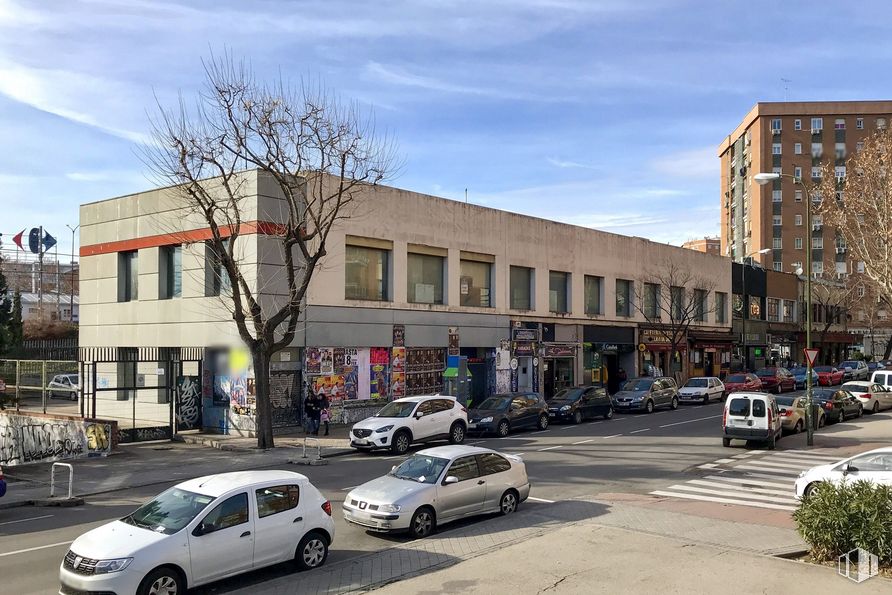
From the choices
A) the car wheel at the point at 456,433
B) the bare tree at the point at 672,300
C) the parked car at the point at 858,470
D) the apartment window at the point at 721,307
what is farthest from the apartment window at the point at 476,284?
the apartment window at the point at 721,307

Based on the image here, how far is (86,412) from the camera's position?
26.1 m

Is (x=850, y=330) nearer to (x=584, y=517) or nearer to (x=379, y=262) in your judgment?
(x=379, y=262)

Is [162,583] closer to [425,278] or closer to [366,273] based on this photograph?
[366,273]

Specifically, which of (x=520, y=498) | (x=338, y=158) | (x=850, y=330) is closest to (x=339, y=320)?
(x=338, y=158)

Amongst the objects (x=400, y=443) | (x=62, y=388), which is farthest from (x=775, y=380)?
(x=62, y=388)

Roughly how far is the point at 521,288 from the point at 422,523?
2812cm

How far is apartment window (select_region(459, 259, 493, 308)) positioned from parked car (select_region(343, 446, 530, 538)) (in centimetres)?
2196

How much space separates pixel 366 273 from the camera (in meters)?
31.4

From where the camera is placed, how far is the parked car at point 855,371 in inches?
2125

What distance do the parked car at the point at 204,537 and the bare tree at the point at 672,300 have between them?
3952cm

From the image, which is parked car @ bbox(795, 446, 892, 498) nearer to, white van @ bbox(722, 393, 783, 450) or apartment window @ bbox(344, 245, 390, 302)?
white van @ bbox(722, 393, 783, 450)

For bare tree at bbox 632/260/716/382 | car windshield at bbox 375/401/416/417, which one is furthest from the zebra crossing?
bare tree at bbox 632/260/716/382

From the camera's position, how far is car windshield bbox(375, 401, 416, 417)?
23609 mm

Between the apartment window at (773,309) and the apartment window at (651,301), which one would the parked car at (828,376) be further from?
the apartment window at (773,309)
